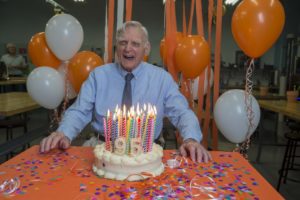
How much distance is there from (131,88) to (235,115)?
2.61 feet

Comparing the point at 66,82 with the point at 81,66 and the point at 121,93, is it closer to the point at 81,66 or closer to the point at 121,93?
the point at 81,66

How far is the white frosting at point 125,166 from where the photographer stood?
125cm

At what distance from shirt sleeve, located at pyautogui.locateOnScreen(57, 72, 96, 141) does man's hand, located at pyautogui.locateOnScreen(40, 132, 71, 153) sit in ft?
0.50

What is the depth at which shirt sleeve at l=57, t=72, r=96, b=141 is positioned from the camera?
1865 millimetres

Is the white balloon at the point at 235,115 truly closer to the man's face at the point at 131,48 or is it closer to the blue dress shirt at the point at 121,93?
the blue dress shirt at the point at 121,93

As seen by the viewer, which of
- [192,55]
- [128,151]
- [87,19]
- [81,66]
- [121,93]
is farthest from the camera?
[87,19]

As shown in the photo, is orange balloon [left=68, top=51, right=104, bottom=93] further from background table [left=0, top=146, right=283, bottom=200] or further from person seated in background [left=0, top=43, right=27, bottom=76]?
person seated in background [left=0, top=43, right=27, bottom=76]

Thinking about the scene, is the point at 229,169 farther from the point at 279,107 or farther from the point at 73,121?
the point at 279,107

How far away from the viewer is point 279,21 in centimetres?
197

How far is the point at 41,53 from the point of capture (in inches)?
104

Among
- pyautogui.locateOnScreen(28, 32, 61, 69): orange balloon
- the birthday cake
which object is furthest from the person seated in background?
the birthday cake

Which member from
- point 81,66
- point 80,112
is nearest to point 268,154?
point 81,66

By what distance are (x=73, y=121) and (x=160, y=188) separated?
3.29 feet

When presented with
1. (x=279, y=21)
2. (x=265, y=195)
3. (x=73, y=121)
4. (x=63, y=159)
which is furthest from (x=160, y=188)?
(x=279, y=21)
